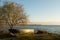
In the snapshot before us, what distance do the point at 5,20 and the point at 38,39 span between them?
34.4ft

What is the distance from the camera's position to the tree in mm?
27641

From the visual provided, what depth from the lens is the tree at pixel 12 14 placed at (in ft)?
90.7

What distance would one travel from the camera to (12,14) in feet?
90.8

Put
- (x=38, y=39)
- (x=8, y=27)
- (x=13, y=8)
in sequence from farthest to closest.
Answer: (x=8, y=27), (x=13, y=8), (x=38, y=39)

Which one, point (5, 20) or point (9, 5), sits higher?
point (9, 5)

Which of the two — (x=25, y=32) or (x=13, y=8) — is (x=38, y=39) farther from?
(x=13, y=8)

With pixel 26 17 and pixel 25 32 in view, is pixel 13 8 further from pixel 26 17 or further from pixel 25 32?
pixel 25 32

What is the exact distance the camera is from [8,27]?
29938 mm

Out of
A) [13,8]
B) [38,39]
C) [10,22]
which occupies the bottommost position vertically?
[38,39]

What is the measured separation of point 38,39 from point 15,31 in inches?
314

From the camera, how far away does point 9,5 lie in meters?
28.0

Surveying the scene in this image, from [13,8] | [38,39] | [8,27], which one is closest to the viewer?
[38,39]

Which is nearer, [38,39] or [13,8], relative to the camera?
[38,39]

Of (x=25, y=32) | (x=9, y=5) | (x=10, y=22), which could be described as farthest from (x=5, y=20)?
(x=25, y=32)
